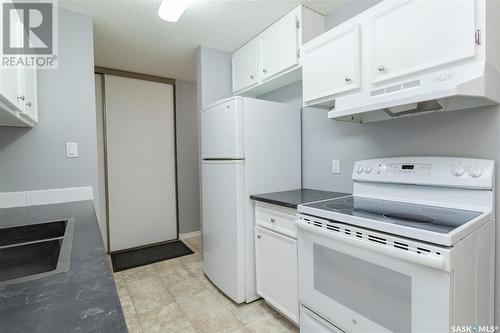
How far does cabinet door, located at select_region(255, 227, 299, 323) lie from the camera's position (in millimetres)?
1702

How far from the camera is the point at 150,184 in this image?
3510 mm

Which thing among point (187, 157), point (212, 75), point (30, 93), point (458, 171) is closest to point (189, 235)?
point (187, 157)

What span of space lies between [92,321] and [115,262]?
2.89m

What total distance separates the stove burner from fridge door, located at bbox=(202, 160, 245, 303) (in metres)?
1.07

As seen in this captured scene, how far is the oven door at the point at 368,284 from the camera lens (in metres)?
0.93

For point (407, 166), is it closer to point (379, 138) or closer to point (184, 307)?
point (379, 138)

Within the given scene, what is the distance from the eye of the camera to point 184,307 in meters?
2.02

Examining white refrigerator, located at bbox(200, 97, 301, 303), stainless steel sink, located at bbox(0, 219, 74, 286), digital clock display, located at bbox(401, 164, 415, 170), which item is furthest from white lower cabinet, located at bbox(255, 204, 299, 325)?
stainless steel sink, located at bbox(0, 219, 74, 286)

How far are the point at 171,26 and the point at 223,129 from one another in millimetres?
1034

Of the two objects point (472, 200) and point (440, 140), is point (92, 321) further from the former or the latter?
point (440, 140)

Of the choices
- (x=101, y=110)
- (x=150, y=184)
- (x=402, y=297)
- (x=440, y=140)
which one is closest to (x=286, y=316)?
(x=402, y=297)

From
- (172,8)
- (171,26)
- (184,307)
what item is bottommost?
(184,307)

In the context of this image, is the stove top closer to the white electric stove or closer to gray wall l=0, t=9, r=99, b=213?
the white electric stove

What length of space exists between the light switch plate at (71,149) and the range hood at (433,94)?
72.8 inches
